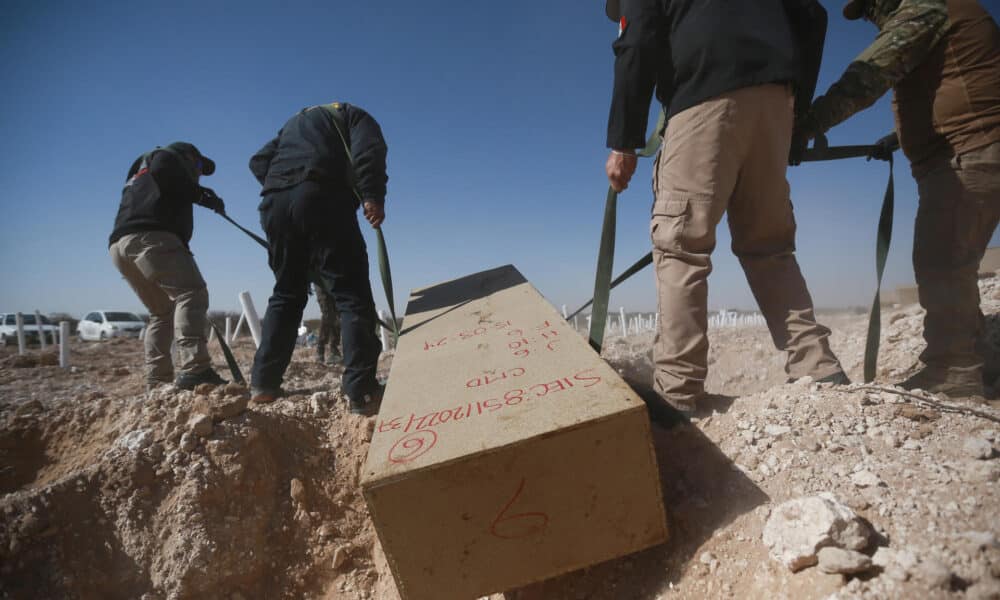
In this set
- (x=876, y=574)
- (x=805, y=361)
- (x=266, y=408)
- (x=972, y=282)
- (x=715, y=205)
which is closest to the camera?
(x=876, y=574)

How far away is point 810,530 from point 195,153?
3684mm

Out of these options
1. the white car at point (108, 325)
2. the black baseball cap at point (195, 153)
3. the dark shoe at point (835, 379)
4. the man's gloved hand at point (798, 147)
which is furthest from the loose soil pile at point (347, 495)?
the white car at point (108, 325)

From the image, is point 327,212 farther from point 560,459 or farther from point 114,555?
point 560,459

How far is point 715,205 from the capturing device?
1.39 metres

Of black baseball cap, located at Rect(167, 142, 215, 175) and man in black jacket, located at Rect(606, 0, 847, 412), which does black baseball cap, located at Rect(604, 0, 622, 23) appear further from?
black baseball cap, located at Rect(167, 142, 215, 175)

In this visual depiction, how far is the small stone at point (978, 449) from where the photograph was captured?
935 mm

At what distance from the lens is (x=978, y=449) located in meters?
0.95

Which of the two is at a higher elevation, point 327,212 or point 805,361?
point 327,212

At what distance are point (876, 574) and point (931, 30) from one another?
1937 millimetres

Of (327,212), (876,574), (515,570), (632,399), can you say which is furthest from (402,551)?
(327,212)

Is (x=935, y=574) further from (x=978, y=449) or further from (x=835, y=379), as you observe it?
(x=835, y=379)

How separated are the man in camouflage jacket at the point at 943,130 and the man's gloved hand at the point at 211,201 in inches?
131

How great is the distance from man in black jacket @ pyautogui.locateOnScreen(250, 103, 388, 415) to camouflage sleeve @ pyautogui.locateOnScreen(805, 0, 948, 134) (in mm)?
2046

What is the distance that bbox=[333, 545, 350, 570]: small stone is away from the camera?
162cm
